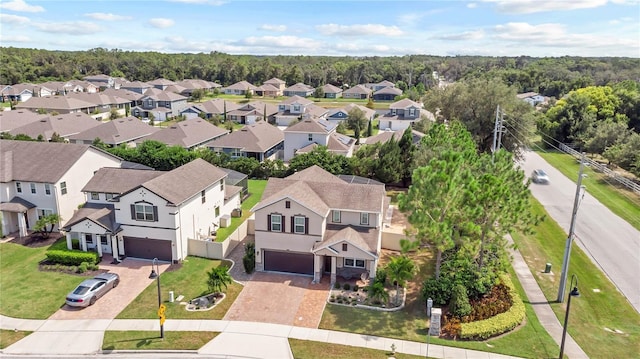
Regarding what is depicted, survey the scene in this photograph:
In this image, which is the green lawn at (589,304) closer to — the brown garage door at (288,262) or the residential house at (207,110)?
the brown garage door at (288,262)

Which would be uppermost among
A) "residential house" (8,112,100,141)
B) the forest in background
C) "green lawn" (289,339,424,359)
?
the forest in background

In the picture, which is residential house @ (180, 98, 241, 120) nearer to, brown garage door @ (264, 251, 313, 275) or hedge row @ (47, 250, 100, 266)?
hedge row @ (47, 250, 100, 266)

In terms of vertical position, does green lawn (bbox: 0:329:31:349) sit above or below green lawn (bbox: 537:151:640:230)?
below

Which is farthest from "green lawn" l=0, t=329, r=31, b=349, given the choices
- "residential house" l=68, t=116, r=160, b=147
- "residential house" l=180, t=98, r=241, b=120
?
"residential house" l=180, t=98, r=241, b=120

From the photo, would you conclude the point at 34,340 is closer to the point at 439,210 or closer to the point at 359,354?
the point at 359,354

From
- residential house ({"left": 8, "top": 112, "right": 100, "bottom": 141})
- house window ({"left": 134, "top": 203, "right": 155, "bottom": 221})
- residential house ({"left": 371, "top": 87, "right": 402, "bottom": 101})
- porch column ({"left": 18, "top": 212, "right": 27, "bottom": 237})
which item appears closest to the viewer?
house window ({"left": 134, "top": 203, "right": 155, "bottom": 221})

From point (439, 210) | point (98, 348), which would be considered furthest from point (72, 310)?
point (439, 210)
